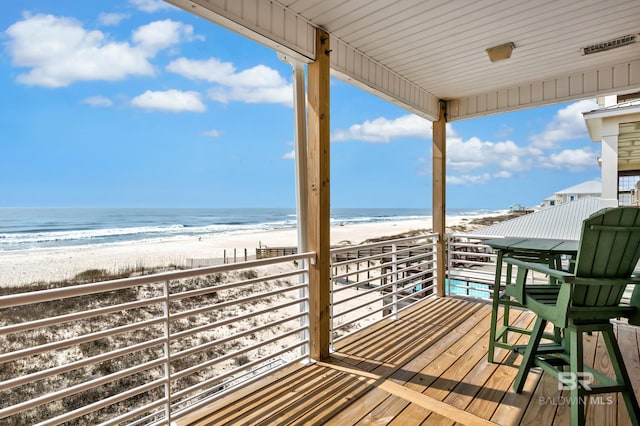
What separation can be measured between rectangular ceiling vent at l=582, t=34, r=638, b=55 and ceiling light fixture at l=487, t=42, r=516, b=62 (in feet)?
2.07

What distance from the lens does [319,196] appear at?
2328 mm

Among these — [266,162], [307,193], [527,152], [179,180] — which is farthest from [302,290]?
[527,152]

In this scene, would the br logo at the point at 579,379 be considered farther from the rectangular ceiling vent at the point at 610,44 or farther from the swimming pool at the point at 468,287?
the rectangular ceiling vent at the point at 610,44

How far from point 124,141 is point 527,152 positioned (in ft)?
82.4

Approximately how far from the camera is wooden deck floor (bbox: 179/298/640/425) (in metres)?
1.73

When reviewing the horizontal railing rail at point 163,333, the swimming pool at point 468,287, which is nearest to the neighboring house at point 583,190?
→ the swimming pool at point 468,287

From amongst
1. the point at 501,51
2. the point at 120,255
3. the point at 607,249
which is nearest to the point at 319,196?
the point at 607,249

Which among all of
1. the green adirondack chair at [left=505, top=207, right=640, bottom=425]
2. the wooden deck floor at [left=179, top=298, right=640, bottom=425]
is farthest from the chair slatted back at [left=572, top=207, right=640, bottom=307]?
the wooden deck floor at [left=179, top=298, right=640, bottom=425]

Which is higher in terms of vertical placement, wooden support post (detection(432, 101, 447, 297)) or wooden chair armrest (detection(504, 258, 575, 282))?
wooden support post (detection(432, 101, 447, 297))

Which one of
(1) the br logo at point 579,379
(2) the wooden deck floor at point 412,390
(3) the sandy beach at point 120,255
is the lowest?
(3) the sandy beach at point 120,255

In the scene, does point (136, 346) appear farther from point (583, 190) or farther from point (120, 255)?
point (120, 255)

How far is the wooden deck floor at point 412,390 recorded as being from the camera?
173 centimetres

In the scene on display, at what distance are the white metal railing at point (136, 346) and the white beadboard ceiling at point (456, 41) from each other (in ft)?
4.90

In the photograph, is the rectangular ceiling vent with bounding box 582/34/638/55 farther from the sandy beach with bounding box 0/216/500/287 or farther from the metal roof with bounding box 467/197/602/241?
the sandy beach with bounding box 0/216/500/287
